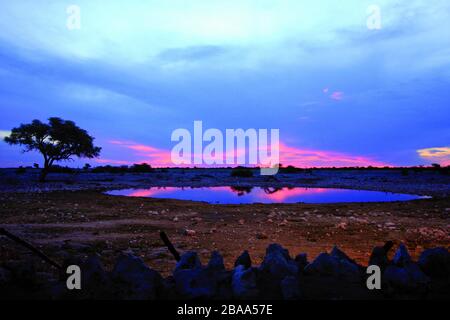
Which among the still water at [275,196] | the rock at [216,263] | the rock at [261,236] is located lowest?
the rock at [261,236]

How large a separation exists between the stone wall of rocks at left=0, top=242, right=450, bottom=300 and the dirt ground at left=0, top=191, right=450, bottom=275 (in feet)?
7.99

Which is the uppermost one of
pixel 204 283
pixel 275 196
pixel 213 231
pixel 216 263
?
pixel 216 263

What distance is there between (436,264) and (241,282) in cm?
263

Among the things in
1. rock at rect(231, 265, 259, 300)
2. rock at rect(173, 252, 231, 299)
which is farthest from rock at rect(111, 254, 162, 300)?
rock at rect(231, 265, 259, 300)

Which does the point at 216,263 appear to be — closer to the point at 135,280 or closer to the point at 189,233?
the point at 135,280

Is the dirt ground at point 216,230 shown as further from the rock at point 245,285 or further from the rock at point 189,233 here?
the rock at point 245,285

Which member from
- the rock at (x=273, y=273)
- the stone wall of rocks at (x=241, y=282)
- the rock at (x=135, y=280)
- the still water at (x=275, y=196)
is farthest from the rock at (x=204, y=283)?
the still water at (x=275, y=196)

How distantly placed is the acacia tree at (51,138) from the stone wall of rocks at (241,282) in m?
39.7

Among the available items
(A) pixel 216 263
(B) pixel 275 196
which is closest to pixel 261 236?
(A) pixel 216 263

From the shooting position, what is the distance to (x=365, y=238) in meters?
9.49

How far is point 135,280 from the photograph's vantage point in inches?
155

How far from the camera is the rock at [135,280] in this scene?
3.78 metres
